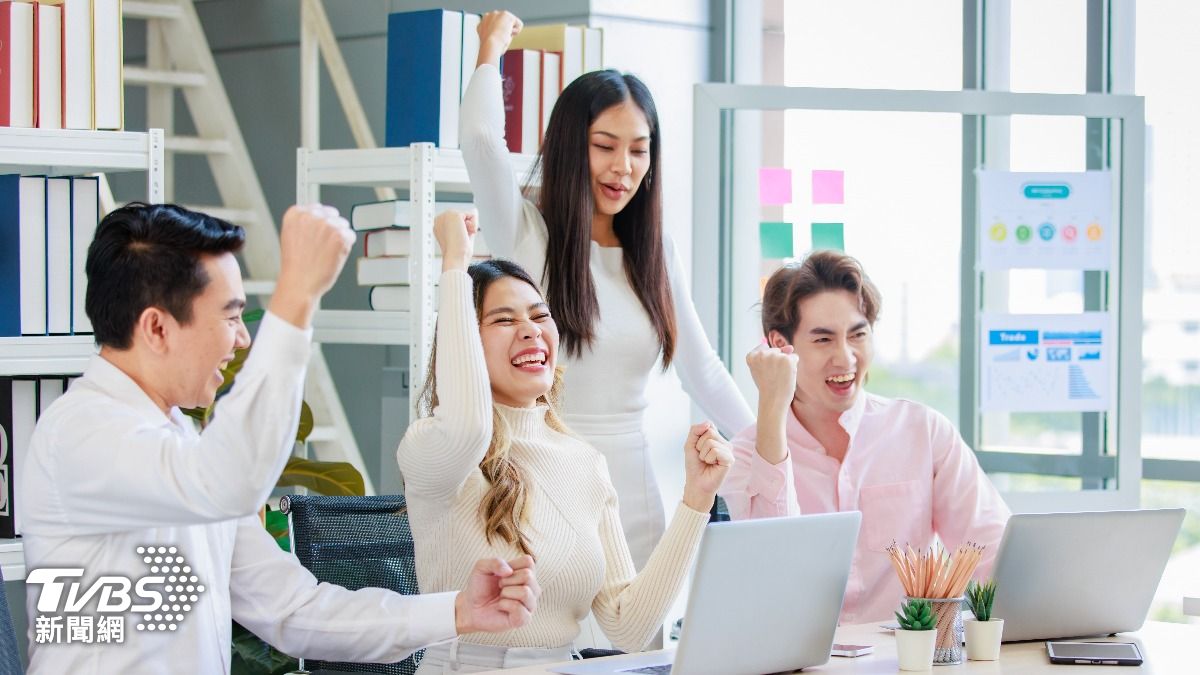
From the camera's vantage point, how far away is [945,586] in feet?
6.44

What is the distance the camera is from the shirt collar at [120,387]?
1.68 metres

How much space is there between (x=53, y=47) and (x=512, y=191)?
1.07m

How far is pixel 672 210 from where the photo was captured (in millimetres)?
4137

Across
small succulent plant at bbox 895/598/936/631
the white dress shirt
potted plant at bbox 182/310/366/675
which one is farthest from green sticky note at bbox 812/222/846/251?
the white dress shirt

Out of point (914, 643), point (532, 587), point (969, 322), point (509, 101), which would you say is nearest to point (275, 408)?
point (532, 587)

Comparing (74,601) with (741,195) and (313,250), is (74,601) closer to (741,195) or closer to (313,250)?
(313,250)

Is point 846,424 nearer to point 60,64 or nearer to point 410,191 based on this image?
point 410,191

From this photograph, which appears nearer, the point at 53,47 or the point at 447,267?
the point at 447,267

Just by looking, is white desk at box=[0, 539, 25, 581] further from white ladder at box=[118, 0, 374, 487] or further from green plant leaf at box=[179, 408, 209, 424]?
white ladder at box=[118, 0, 374, 487]

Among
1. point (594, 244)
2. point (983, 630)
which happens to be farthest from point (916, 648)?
point (594, 244)

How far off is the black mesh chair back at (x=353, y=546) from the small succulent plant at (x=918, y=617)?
0.82 metres

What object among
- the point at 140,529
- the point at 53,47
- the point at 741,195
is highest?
the point at 53,47

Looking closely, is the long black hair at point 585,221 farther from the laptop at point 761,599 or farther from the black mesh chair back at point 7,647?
the black mesh chair back at point 7,647

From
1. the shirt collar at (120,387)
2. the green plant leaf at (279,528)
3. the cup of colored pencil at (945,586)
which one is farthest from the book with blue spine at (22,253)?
the cup of colored pencil at (945,586)
